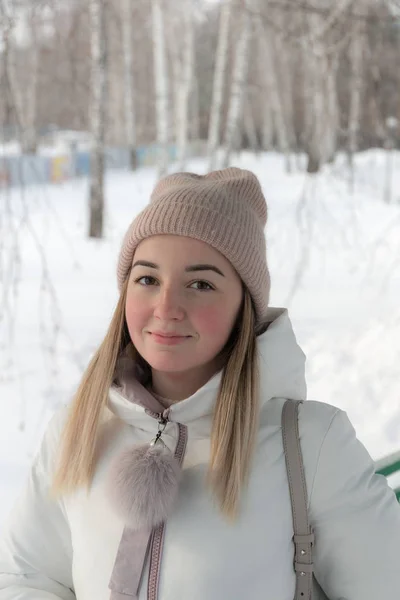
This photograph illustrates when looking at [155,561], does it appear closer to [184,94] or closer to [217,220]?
[217,220]

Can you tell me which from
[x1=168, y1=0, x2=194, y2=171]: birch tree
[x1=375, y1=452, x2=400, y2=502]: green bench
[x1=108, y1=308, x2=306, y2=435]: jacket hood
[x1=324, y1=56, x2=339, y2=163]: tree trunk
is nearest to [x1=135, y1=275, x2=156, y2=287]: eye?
[x1=108, y1=308, x2=306, y2=435]: jacket hood

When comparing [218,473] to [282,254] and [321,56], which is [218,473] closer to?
[321,56]

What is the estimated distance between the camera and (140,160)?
10.5 ft

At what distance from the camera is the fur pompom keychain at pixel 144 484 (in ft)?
2.65

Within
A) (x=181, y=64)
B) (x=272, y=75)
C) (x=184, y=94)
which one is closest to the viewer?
(x=184, y=94)

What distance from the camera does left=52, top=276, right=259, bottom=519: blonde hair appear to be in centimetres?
83

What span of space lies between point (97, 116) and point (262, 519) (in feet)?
6.40

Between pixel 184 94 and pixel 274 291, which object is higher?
pixel 184 94

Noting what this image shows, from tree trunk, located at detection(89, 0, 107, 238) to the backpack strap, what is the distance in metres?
1.70

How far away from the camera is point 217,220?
2.83 feet

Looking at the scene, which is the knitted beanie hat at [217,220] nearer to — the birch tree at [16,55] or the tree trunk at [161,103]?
the birch tree at [16,55]

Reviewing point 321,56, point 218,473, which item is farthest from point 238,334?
point 321,56

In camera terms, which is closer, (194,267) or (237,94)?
(194,267)

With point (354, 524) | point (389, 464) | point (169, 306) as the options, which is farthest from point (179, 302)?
point (389, 464)
